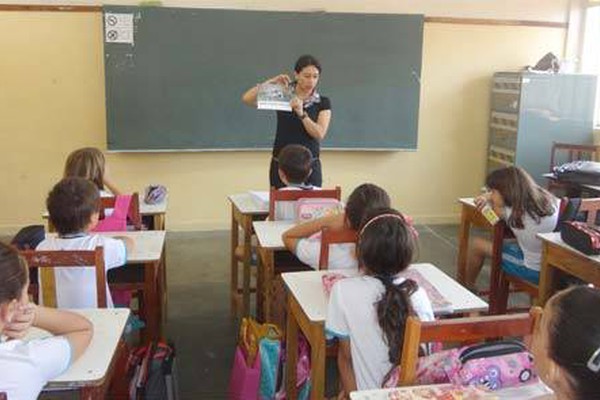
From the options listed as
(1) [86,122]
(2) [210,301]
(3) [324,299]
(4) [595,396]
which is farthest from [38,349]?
(1) [86,122]

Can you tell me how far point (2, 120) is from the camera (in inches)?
209

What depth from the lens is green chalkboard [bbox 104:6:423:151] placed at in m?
5.27

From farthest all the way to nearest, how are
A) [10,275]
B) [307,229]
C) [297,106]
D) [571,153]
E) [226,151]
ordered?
[226,151] < [571,153] < [297,106] < [307,229] < [10,275]

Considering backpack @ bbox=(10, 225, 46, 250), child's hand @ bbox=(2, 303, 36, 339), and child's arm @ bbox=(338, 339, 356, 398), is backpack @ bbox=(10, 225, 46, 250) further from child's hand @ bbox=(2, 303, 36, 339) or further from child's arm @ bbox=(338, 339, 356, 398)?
child's arm @ bbox=(338, 339, 356, 398)

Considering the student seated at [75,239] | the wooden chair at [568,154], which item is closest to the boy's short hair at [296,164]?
→ the student seated at [75,239]

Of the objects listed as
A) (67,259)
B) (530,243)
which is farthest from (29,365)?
(530,243)

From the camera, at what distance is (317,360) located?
2152mm

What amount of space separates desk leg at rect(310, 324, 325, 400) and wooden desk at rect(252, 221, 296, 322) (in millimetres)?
820

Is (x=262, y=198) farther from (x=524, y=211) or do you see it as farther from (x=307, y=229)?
(x=524, y=211)

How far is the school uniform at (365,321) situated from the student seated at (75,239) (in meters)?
0.86

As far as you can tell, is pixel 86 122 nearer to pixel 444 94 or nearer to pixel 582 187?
pixel 444 94

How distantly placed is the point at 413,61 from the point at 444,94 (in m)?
0.52

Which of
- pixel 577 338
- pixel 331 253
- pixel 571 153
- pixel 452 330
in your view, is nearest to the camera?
pixel 577 338

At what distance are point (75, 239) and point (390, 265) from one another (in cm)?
121
